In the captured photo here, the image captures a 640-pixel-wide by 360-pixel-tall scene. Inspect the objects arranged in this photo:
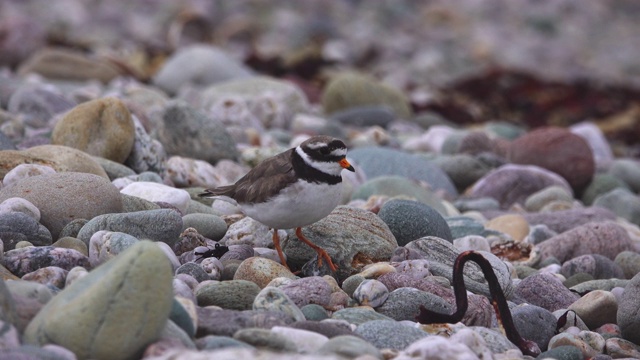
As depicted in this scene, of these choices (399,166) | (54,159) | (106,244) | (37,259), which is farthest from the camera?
(399,166)

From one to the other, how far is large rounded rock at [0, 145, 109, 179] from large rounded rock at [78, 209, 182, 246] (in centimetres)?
128

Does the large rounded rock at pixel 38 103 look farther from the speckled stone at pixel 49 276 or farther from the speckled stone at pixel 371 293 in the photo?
the speckled stone at pixel 371 293

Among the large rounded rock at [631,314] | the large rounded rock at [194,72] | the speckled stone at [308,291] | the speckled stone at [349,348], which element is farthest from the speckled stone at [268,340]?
the large rounded rock at [194,72]

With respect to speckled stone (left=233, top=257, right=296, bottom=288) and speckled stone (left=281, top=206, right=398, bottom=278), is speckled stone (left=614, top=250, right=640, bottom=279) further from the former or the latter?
speckled stone (left=233, top=257, right=296, bottom=288)

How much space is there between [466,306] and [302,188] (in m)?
1.29

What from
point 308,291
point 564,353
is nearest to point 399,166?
point 308,291

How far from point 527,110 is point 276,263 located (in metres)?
12.6

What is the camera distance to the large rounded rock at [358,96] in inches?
550

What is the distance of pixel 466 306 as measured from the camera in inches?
206

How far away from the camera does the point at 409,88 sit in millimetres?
19281

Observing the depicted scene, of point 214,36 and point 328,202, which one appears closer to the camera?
point 328,202

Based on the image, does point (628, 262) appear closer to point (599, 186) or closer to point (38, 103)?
point (599, 186)

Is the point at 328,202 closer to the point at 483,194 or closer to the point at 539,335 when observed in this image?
the point at 539,335

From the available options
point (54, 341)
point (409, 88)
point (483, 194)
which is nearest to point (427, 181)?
point (483, 194)
